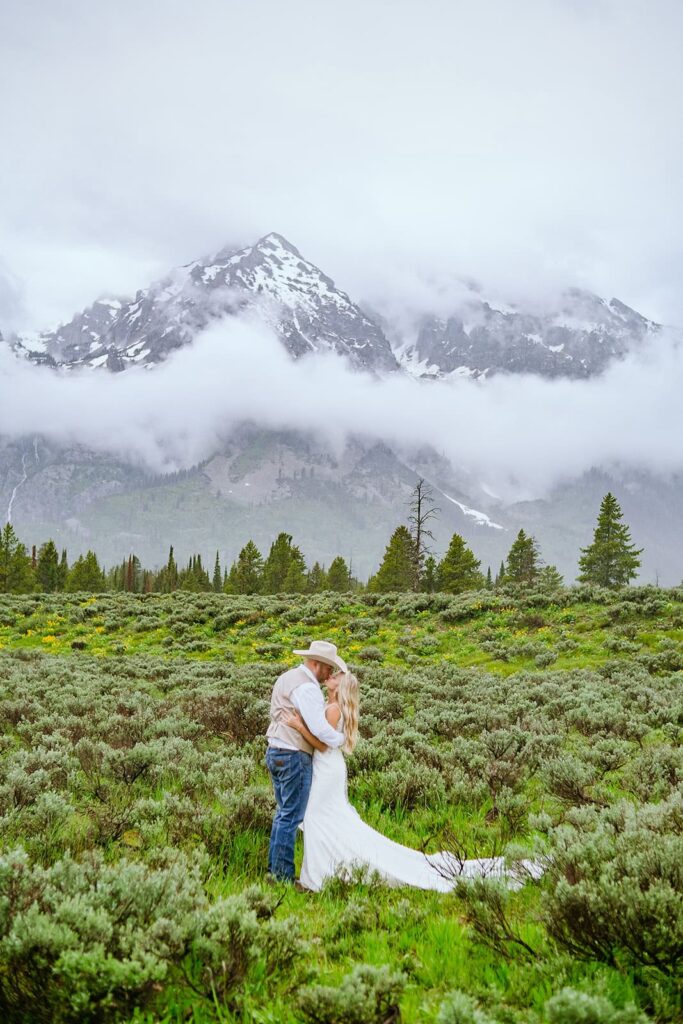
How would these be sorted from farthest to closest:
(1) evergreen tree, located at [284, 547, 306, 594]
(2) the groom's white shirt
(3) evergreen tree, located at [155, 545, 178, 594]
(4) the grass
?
(3) evergreen tree, located at [155, 545, 178, 594] → (1) evergreen tree, located at [284, 547, 306, 594] → (4) the grass → (2) the groom's white shirt

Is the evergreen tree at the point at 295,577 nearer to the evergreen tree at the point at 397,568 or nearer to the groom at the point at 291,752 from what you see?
the evergreen tree at the point at 397,568

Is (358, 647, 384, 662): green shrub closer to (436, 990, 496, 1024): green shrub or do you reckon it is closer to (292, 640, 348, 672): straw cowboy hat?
(292, 640, 348, 672): straw cowboy hat

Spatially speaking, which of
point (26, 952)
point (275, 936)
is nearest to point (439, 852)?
point (275, 936)

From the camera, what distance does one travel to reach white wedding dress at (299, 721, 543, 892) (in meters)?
5.86

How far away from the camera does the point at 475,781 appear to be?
838 centimetres

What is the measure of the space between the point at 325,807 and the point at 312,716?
101 cm

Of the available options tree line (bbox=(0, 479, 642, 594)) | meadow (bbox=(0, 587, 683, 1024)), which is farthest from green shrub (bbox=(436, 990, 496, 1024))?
tree line (bbox=(0, 479, 642, 594))

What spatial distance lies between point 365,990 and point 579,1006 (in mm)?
1313

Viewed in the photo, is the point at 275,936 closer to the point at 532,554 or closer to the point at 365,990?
the point at 365,990

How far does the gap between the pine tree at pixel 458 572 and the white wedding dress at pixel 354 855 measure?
66.7 meters

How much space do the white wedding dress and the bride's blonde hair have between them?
27cm

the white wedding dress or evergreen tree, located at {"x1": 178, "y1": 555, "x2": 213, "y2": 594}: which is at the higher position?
the white wedding dress

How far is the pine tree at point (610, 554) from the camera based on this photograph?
70125mm

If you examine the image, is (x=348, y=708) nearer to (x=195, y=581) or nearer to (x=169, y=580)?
(x=195, y=581)
